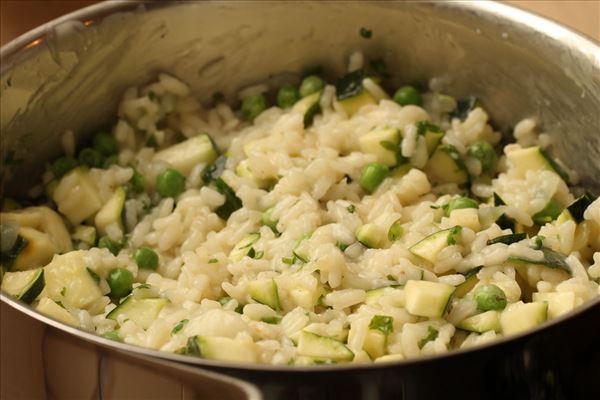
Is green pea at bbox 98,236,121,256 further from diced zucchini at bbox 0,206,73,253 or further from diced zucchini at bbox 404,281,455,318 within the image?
diced zucchini at bbox 404,281,455,318

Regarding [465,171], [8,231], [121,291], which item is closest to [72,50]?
[8,231]

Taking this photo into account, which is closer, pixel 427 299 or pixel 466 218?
pixel 427 299

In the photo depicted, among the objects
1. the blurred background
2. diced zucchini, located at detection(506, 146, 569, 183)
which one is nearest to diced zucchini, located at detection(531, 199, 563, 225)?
diced zucchini, located at detection(506, 146, 569, 183)

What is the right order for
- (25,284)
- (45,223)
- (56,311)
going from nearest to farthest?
(56,311) → (25,284) → (45,223)

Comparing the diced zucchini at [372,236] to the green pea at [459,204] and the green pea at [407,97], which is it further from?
the green pea at [407,97]

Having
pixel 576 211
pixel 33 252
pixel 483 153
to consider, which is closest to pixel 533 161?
pixel 483 153

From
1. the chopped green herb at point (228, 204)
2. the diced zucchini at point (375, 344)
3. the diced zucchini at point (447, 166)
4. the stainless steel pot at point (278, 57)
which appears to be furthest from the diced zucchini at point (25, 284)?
the diced zucchini at point (447, 166)

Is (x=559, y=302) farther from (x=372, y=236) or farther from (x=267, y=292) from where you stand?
(x=267, y=292)
